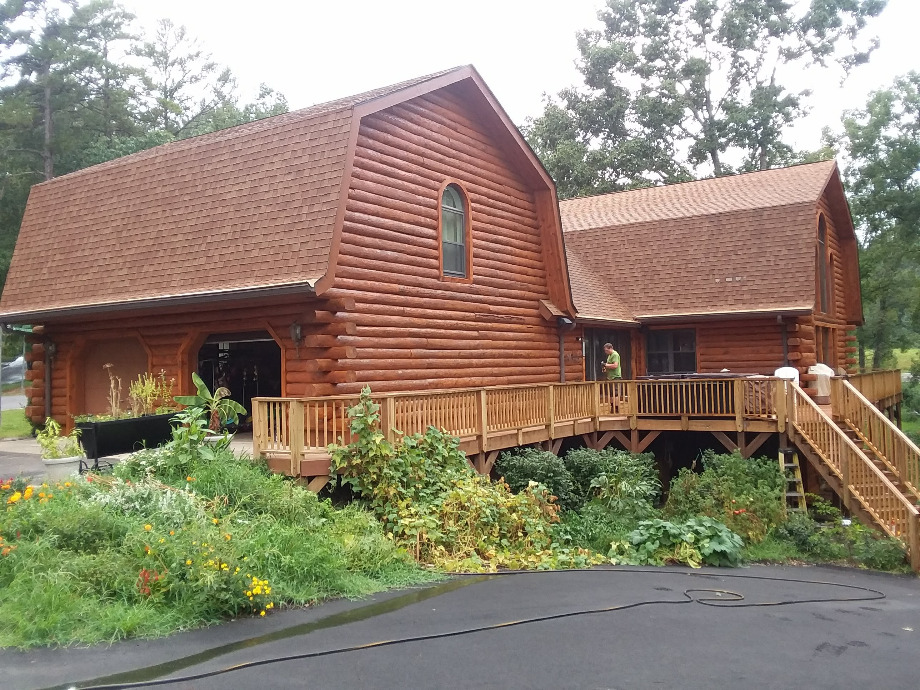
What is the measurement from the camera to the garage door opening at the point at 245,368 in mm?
17203

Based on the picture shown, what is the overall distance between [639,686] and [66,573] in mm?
4770

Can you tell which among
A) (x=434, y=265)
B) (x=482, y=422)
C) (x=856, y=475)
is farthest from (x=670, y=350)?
(x=482, y=422)

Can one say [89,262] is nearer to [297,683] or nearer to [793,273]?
[297,683]

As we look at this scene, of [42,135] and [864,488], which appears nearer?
[864,488]

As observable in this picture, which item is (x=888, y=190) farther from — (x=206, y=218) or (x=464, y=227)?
(x=206, y=218)

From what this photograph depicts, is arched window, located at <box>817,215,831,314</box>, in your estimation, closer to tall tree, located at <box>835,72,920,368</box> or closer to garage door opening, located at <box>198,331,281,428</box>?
tall tree, located at <box>835,72,920,368</box>

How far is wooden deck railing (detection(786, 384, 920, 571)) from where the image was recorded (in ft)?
37.3

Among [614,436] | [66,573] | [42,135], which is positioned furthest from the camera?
[42,135]

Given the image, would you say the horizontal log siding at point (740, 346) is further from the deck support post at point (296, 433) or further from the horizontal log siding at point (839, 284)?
the deck support post at point (296, 433)

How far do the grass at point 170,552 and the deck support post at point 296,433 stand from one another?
44cm

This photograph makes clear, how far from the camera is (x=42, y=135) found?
32.0 metres

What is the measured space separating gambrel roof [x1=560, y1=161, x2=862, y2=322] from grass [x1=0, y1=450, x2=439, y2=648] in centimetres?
1112

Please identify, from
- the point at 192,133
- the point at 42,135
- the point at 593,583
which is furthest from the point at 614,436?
the point at 192,133

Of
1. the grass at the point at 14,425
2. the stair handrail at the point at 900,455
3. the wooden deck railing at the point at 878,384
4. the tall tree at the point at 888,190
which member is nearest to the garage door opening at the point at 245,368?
the grass at the point at 14,425
